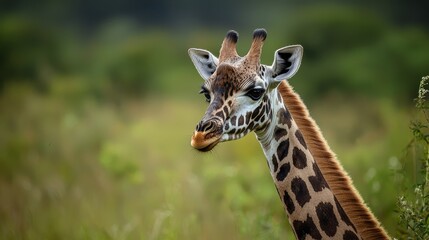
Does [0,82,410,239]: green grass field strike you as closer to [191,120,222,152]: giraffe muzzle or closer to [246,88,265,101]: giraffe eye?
[246,88,265,101]: giraffe eye

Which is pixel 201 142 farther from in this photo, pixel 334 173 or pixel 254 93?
pixel 334 173

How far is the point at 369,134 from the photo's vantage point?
1522 centimetres

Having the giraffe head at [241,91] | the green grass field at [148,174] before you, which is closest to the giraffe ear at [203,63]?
the giraffe head at [241,91]

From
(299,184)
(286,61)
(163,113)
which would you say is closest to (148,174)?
(286,61)

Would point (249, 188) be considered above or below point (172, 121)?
below

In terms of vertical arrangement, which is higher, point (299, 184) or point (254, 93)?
point (254, 93)

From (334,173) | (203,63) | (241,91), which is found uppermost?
(203,63)

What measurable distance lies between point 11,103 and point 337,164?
14.6 meters

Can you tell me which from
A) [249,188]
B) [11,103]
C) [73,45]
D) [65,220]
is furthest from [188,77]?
[65,220]

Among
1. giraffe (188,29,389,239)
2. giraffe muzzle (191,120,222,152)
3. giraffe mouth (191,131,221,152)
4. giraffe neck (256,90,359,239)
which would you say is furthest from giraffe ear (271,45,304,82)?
giraffe mouth (191,131,221,152)

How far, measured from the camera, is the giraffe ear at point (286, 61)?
20.8ft

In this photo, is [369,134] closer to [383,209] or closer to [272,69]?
[383,209]

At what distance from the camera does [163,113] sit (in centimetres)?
2033

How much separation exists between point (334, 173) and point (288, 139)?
1.28 ft
